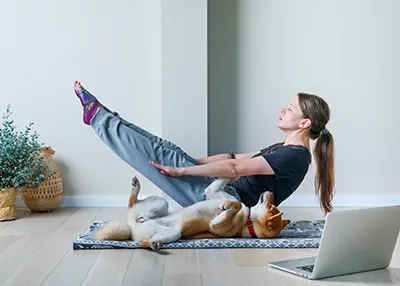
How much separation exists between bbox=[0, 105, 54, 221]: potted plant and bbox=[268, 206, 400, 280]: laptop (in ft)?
5.66

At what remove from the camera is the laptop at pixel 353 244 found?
2.15 meters

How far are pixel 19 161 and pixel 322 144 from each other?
1.72 meters

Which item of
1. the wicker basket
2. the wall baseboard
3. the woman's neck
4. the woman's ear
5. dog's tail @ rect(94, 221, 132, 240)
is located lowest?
the wall baseboard

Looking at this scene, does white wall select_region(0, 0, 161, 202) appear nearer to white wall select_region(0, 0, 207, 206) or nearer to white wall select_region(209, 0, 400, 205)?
white wall select_region(0, 0, 207, 206)

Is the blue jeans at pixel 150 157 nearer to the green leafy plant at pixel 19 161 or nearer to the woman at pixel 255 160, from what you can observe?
the woman at pixel 255 160

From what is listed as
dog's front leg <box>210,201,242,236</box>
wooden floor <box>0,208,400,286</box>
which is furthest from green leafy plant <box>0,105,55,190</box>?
dog's front leg <box>210,201,242,236</box>

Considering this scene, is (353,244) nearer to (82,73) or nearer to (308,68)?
(308,68)

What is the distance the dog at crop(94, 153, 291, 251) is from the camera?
270 cm

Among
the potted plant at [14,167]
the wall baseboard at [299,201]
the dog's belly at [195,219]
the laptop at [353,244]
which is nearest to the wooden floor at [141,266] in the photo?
the laptop at [353,244]

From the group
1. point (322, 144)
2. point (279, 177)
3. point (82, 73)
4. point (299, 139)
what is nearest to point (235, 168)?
point (279, 177)

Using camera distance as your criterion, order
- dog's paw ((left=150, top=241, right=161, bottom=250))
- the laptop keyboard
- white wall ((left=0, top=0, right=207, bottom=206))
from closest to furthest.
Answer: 1. the laptop keyboard
2. dog's paw ((left=150, top=241, right=161, bottom=250))
3. white wall ((left=0, top=0, right=207, bottom=206))

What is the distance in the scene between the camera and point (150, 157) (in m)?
3.00

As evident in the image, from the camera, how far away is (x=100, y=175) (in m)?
3.99

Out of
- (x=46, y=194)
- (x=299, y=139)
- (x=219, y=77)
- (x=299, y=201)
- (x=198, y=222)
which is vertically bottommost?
(x=299, y=201)
